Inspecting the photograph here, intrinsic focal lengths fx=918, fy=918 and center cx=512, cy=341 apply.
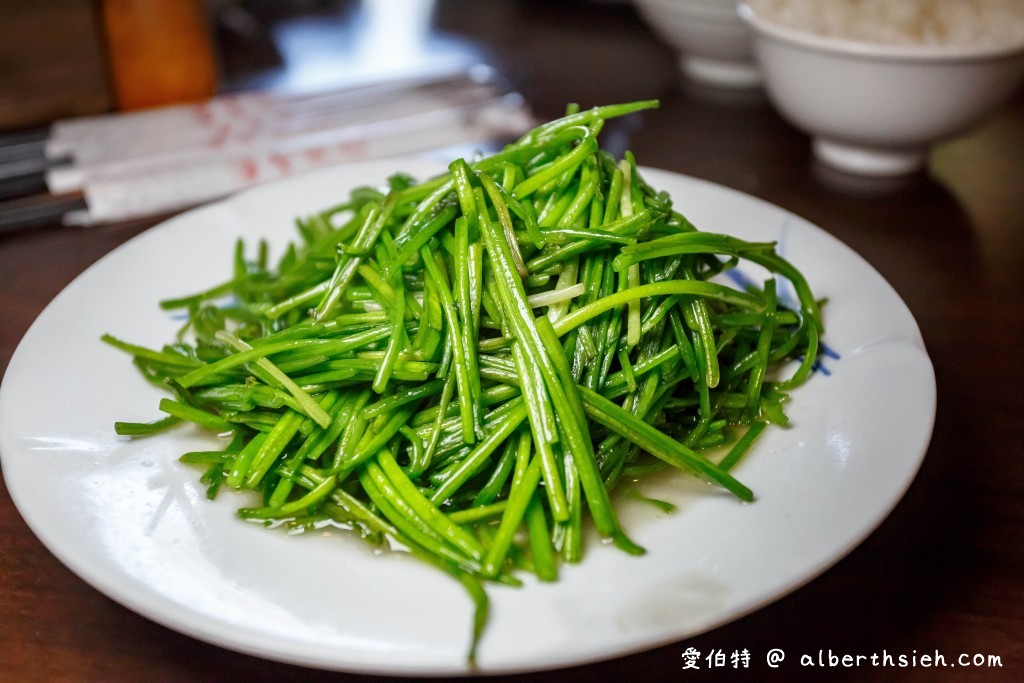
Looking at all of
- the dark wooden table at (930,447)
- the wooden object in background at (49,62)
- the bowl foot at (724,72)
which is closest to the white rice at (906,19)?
the dark wooden table at (930,447)

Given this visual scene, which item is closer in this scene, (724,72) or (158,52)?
(158,52)

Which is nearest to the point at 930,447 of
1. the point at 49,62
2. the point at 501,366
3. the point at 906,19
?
the point at 501,366

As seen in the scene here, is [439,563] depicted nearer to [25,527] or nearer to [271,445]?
[271,445]

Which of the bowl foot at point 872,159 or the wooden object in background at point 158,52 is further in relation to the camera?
the wooden object in background at point 158,52

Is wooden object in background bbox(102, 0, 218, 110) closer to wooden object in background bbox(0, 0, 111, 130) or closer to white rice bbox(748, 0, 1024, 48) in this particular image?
wooden object in background bbox(0, 0, 111, 130)

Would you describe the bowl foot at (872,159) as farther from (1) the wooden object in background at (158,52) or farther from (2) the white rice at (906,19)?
(1) the wooden object in background at (158,52)

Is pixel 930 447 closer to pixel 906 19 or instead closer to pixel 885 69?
pixel 885 69

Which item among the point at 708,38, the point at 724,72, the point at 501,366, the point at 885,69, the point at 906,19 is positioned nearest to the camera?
the point at 501,366

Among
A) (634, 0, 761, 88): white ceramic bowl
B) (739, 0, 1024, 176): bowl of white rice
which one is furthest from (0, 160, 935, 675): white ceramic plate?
(634, 0, 761, 88): white ceramic bowl

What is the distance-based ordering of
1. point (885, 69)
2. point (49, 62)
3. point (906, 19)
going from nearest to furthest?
point (885, 69) < point (906, 19) < point (49, 62)
